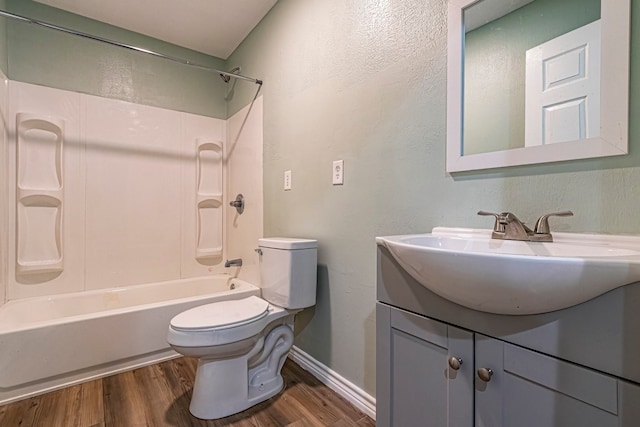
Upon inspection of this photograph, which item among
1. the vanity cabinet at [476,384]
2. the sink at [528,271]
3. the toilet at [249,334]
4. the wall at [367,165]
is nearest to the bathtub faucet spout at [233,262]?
the wall at [367,165]

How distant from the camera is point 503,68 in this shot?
102cm

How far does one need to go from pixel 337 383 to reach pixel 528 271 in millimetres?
1328

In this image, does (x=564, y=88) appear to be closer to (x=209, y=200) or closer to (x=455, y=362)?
(x=455, y=362)

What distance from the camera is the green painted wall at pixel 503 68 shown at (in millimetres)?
926

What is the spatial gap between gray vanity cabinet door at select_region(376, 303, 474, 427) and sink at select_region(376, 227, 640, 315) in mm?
138

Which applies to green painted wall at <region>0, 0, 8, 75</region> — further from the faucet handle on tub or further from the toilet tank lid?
the faucet handle on tub

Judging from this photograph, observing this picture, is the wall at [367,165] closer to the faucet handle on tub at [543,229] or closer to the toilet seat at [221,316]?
the faucet handle on tub at [543,229]

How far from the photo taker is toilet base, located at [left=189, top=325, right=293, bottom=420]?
140cm

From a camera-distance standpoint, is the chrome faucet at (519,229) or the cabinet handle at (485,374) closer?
the cabinet handle at (485,374)

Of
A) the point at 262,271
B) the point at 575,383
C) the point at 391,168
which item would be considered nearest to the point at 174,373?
the point at 262,271

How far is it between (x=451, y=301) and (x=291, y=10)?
6.54 feet

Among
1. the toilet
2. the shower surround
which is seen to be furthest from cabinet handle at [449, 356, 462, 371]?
the shower surround

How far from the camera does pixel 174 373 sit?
1.79 metres

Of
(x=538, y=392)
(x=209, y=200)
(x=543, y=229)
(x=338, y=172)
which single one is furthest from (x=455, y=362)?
(x=209, y=200)
